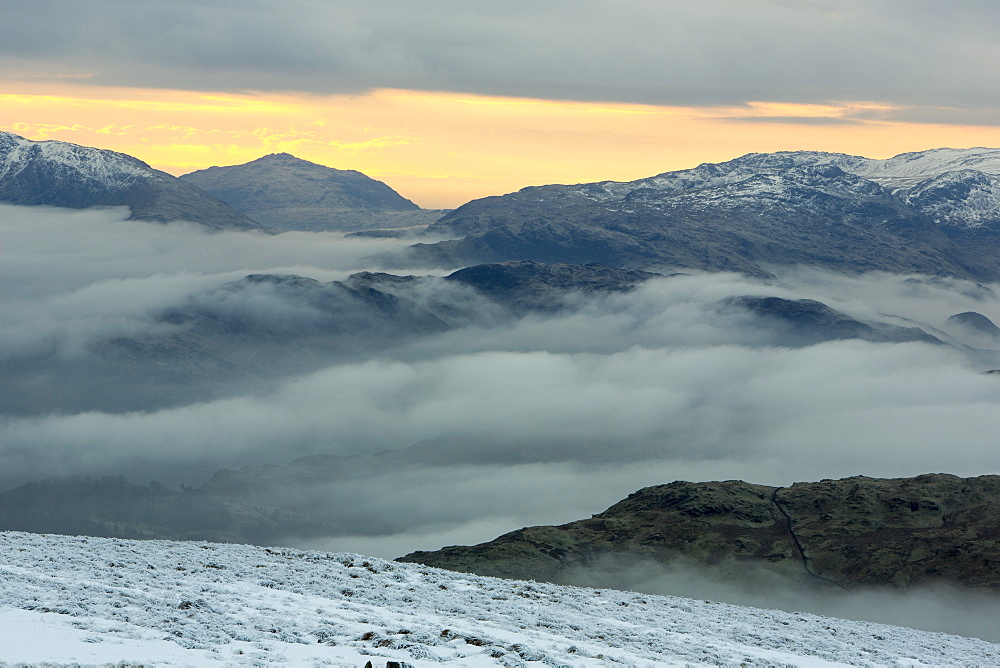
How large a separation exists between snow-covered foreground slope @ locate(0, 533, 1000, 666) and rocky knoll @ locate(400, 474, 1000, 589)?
80754 mm

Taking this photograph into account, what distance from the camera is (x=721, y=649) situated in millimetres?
44031

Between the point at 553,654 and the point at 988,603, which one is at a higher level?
the point at 553,654

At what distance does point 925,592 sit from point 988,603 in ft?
34.9

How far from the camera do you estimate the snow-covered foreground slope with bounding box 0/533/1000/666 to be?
33594mm

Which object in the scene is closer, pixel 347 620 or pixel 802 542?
pixel 347 620

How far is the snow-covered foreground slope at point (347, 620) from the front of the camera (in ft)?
110

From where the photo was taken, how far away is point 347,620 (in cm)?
3981

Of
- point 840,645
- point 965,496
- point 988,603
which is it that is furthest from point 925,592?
point 840,645

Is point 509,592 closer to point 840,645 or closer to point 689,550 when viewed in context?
point 840,645

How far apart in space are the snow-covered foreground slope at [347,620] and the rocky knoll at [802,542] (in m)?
80.8

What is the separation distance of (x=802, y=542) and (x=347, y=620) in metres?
155

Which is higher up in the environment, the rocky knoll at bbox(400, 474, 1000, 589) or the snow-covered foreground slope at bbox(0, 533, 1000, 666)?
the snow-covered foreground slope at bbox(0, 533, 1000, 666)

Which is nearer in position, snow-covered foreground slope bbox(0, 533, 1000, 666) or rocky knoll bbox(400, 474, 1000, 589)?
snow-covered foreground slope bbox(0, 533, 1000, 666)

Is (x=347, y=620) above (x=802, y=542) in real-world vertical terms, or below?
above
